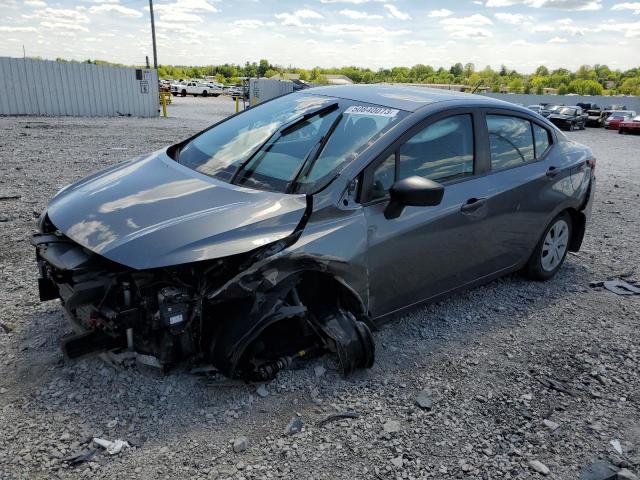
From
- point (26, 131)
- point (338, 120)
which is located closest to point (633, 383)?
point (338, 120)

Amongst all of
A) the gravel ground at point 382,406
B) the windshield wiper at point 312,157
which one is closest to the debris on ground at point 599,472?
the gravel ground at point 382,406

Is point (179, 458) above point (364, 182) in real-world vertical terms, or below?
below

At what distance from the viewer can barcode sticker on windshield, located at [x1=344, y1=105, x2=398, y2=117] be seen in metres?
3.45

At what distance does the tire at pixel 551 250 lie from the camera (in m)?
4.65

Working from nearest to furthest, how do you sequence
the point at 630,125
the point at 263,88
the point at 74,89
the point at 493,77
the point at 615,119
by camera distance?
the point at 74,89
the point at 630,125
the point at 615,119
the point at 263,88
the point at 493,77

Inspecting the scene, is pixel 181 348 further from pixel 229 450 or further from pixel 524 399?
pixel 524 399

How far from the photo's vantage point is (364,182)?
3102 mm

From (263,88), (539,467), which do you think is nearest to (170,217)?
(539,467)

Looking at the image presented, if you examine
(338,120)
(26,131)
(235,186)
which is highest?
(338,120)

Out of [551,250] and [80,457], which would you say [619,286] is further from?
[80,457]

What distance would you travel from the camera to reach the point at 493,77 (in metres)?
91.3

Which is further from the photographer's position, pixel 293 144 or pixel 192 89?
pixel 192 89

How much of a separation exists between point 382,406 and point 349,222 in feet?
3.52

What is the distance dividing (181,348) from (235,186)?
102 centimetres
